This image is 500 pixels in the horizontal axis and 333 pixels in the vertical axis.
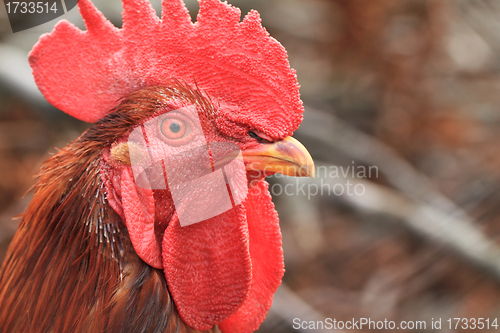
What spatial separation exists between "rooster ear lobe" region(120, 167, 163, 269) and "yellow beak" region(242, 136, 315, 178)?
35cm

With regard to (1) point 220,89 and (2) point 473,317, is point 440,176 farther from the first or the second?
(1) point 220,89

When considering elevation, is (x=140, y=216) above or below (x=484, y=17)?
above

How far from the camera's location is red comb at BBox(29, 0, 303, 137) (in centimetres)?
139

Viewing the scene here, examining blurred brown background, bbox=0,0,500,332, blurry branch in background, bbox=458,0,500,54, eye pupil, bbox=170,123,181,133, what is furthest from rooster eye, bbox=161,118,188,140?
blurry branch in background, bbox=458,0,500,54

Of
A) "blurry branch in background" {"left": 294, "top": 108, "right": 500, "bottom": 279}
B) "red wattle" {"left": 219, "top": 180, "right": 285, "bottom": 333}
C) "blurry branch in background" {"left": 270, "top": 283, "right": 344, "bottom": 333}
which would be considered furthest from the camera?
"blurry branch in background" {"left": 294, "top": 108, "right": 500, "bottom": 279}

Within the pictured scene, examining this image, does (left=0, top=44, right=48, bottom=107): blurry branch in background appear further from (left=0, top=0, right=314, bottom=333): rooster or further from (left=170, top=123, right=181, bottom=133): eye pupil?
(left=170, top=123, right=181, bottom=133): eye pupil

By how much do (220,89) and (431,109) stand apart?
12.0ft

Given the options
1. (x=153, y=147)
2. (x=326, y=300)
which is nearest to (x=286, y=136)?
(x=153, y=147)

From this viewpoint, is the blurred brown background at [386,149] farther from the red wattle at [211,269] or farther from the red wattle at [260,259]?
the red wattle at [211,269]

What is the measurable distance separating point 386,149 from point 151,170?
11.0 feet

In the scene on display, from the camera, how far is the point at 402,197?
142 inches

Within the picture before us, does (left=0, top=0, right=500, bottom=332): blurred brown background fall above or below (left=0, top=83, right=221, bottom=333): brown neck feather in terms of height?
below

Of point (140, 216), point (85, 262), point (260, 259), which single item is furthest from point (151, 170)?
point (260, 259)

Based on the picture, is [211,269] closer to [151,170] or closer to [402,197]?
[151,170]
